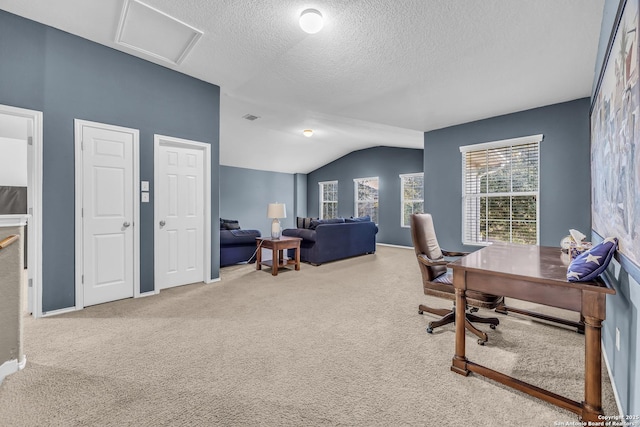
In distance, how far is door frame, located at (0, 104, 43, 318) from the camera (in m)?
2.70

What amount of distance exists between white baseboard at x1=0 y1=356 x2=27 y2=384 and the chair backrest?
2934 millimetres

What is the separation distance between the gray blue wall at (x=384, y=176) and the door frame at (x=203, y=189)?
551 centimetres

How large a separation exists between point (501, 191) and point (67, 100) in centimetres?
587

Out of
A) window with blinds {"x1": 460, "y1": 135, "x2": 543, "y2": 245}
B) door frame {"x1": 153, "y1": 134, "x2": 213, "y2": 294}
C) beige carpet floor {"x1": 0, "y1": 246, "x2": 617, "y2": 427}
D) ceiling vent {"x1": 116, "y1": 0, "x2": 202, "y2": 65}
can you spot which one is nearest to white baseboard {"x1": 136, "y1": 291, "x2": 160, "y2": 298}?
door frame {"x1": 153, "y1": 134, "x2": 213, "y2": 294}

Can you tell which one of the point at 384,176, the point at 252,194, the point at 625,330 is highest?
the point at 384,176

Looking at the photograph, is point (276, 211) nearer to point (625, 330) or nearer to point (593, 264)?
point (593, 264)

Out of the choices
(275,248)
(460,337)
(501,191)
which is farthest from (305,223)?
(460,337)

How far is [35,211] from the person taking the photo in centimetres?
272

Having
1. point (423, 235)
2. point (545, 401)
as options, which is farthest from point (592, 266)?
point (423, 235)

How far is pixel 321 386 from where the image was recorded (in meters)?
1.72

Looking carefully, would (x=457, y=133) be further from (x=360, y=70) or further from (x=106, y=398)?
(x=106, y=398)

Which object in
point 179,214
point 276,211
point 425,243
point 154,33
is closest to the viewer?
point 425,243

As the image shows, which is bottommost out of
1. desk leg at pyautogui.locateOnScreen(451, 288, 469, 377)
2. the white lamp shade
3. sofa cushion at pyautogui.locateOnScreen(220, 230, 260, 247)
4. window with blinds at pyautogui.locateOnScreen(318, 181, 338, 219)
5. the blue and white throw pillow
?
desk leg at pyautogui.locateOnScreen(451, 288, 469, 377)

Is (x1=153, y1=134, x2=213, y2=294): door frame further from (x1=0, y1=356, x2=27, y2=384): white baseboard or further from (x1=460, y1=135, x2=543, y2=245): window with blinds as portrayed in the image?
(x1=460, y1=135, x2=543, y2=245): window with blinds
